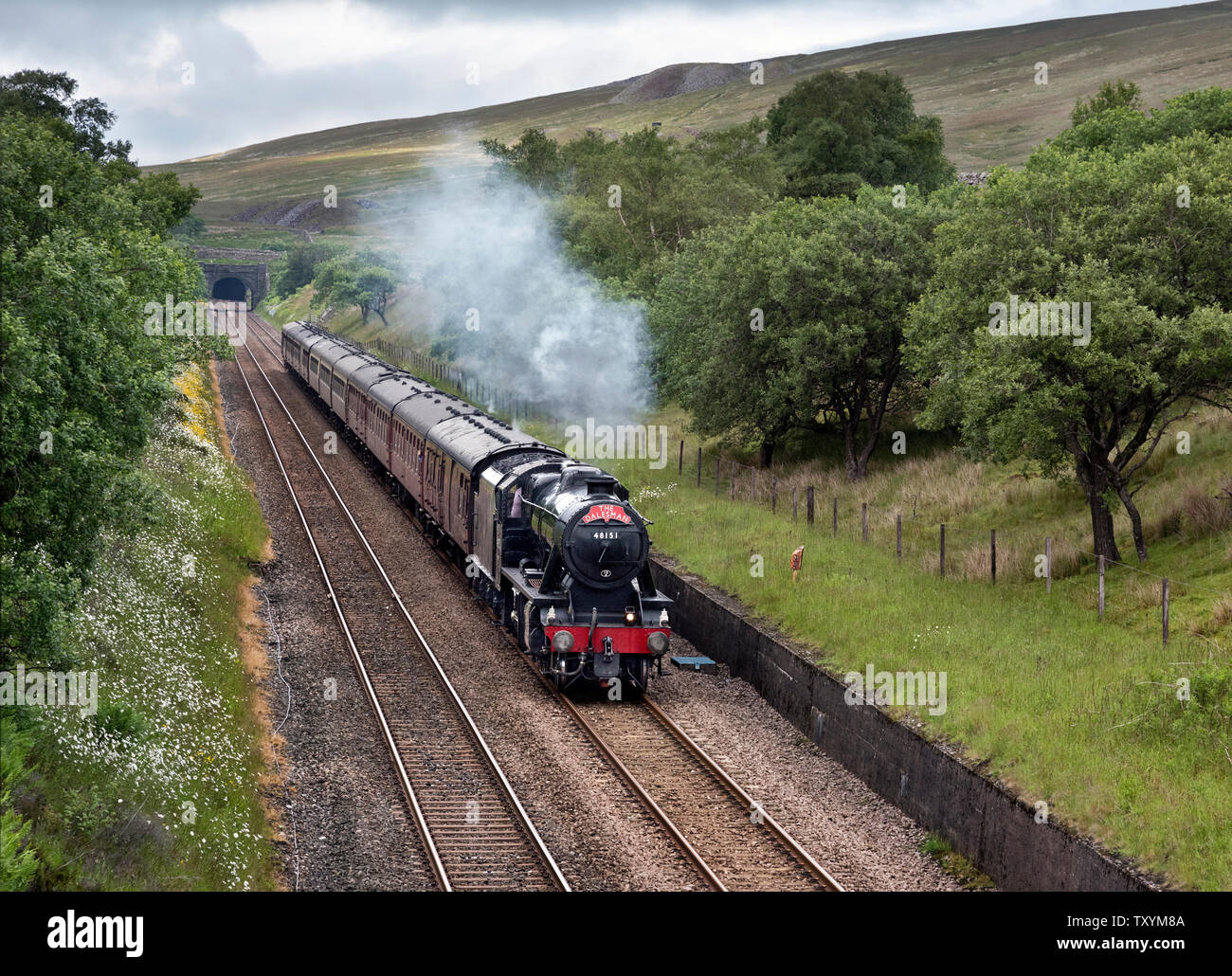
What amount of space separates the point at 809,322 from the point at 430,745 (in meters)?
20.1

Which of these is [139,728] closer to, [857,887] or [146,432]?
[146,432]

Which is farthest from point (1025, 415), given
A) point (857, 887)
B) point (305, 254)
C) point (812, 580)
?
point (305, 254)

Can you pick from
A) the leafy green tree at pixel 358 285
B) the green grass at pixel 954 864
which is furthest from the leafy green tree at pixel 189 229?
the green grass at pixel 954 864

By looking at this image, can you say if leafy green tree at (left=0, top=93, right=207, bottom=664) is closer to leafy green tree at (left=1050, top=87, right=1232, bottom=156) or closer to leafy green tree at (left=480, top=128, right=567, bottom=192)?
leafy green tree at (left=1050, top=87, right=1232, bottom=156)

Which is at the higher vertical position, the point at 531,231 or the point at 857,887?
the point at 531,231

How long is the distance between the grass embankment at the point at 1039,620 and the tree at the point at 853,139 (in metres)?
41.4

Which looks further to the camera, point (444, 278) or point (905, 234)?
point (444, 278)

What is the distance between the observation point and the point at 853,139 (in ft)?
239

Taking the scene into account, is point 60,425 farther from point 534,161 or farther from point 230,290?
point 230,290

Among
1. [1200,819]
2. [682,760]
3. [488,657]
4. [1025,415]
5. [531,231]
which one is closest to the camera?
[1200,819]

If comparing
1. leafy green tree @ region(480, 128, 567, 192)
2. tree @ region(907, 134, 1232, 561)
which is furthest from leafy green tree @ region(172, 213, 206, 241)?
tree @ region(907, 134, 1232, 561)

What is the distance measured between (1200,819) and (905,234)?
24.7m

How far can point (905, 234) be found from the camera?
34.9 m

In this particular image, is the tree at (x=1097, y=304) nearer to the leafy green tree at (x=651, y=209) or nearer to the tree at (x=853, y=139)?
the leafy green tree at (x=651, y=209)
